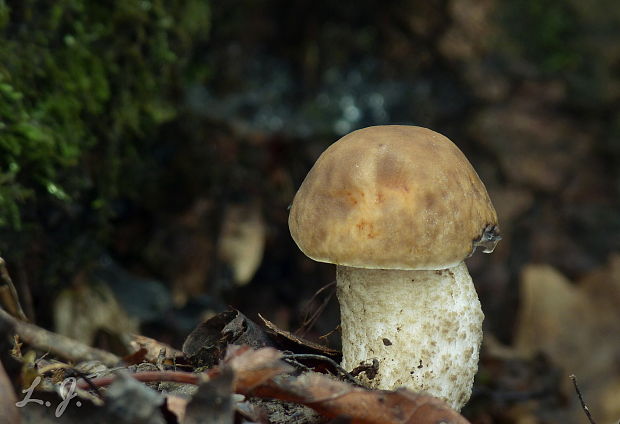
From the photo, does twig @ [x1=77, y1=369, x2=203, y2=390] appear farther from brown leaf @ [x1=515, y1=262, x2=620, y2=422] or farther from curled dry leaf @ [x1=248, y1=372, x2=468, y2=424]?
brown leaf @ [x1=515, y1=262, x2=620, y2=422]

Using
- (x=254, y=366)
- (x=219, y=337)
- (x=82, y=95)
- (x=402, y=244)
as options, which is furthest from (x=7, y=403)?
(x=82, y=95)

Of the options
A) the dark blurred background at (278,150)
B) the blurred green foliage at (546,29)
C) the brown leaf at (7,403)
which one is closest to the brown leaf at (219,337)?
the dark blurred background at (278,150)

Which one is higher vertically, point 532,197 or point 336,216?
point 336,216

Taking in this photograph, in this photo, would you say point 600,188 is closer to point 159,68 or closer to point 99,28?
point 159,68

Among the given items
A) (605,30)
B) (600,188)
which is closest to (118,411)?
(600,188)

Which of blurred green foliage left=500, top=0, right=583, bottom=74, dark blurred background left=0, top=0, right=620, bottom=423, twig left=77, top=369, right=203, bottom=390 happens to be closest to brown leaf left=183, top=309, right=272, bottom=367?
twig left=77, top=369, right=203, bottom=390

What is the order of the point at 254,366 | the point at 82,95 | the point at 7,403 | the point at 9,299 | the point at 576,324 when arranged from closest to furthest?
1. the point at 7,403
2. the point at 254,366
3. the point at 9,299
4. the point at 82,95
5. the point at 576,324

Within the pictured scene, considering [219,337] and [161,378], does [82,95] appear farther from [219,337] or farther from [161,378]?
[161,378]
